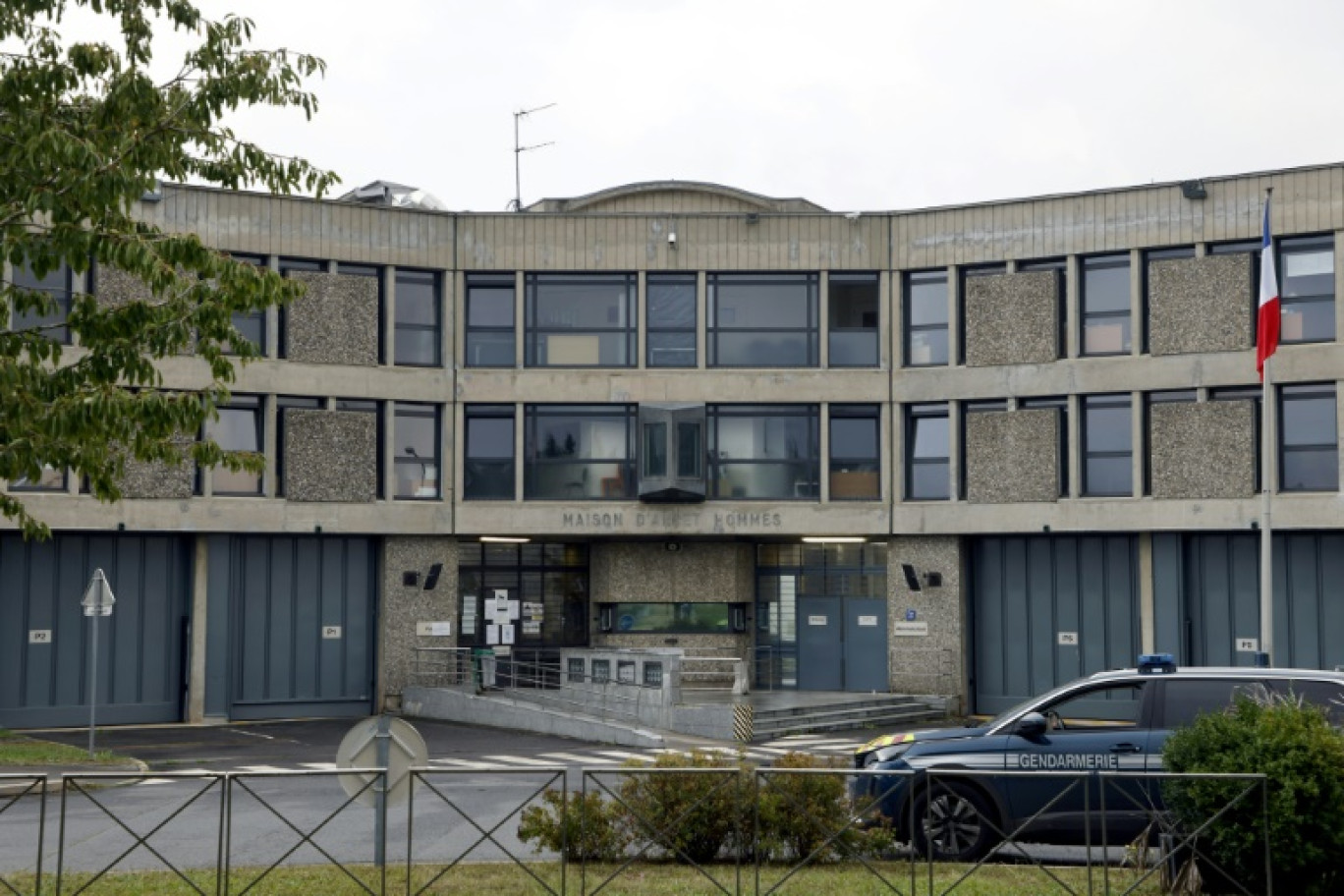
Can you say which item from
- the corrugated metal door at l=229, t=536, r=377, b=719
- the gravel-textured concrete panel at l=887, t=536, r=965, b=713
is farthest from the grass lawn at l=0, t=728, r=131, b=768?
the gravel-textured concrete panel at l=887, t=536, r=965, b=713

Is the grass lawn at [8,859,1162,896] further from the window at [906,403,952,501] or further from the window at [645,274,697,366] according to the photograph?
the window at [645,274,697,366]

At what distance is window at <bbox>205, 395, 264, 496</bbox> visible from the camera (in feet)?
110

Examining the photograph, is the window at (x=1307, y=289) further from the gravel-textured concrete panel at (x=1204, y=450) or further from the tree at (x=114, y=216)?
the tree at (x=114, y=216)

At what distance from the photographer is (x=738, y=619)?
36.1 metres

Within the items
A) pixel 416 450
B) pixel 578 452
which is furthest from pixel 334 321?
pixel 578 452

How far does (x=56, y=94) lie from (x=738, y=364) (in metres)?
22.2

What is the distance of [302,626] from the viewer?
34.5 m

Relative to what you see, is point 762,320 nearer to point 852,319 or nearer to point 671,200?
point 852,319

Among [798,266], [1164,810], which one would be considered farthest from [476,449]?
[1164,810]

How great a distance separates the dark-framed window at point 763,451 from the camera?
35344 millimetres

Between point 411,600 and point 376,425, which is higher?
point 376,425

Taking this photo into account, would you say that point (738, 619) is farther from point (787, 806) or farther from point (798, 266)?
point (787, 806)

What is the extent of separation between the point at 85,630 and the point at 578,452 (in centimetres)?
1016

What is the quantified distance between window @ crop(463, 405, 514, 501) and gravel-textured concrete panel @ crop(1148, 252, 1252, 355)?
12.9 metres
